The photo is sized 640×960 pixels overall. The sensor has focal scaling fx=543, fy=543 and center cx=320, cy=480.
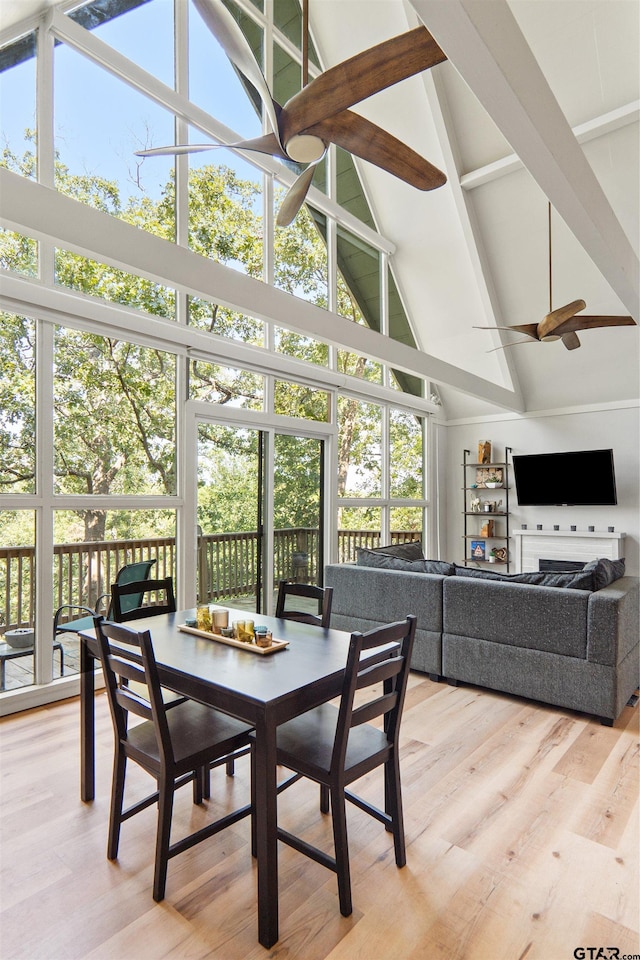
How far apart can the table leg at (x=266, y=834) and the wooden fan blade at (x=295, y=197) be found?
2.31m

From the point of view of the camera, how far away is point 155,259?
286cm

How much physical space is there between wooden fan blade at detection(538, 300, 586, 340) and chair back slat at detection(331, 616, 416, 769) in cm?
308

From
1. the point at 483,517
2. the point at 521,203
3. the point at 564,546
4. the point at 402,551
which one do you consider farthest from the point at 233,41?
the point at 483,517

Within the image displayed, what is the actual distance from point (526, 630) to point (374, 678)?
207 centimetres

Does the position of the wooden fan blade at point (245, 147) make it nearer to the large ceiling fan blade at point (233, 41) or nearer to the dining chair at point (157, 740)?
the large ceiling fan blade at point (233, 41)

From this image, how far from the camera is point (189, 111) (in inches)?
174

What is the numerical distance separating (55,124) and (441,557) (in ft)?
21.7

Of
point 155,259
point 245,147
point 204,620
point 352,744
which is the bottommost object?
point 352,744

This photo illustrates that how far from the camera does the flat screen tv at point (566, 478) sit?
21.3ft

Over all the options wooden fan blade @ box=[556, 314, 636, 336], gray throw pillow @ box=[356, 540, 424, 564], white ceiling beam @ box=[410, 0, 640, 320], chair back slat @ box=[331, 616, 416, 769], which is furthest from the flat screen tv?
chair back slat @ box=[331, 616, 416, 769]

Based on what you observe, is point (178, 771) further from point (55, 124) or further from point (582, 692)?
point (55, 124)

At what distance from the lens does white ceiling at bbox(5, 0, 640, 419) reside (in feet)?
12.2

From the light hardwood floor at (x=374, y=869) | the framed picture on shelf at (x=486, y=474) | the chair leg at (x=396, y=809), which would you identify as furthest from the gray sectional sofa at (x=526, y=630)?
the framed picture on shelf at (x=486, y=474)

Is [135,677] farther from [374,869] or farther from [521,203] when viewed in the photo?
[521,203]
